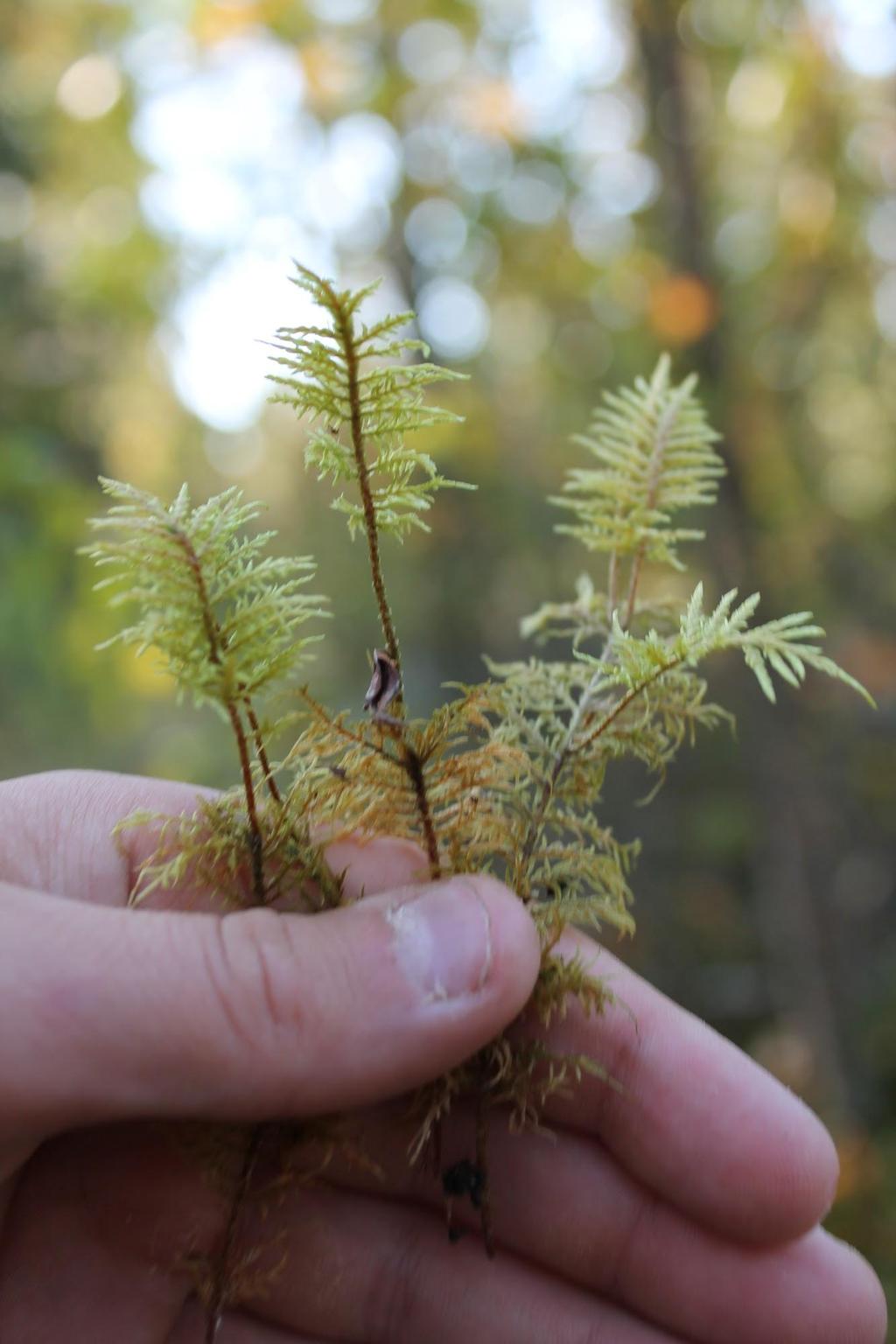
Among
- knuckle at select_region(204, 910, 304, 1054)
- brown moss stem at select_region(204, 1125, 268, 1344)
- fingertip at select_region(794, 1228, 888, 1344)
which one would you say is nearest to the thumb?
knuckle at select_region(204, 910, 304, 1054)

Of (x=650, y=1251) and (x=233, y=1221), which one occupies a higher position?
(x=233, y=1221)

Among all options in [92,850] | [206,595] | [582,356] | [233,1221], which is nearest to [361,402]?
[206,595]

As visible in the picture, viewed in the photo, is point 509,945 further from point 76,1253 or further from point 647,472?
point 76,1253

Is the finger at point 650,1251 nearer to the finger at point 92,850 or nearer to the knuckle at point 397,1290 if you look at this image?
the knuckle at point 397,1290

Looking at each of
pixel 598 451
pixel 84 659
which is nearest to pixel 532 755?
pixel 598 451

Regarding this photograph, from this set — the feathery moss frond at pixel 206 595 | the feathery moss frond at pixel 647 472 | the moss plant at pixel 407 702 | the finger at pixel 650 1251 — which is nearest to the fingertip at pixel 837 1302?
the finger at pixel 650 1251

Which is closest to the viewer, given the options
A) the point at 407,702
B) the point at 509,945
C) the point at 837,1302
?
the point at 509,945
